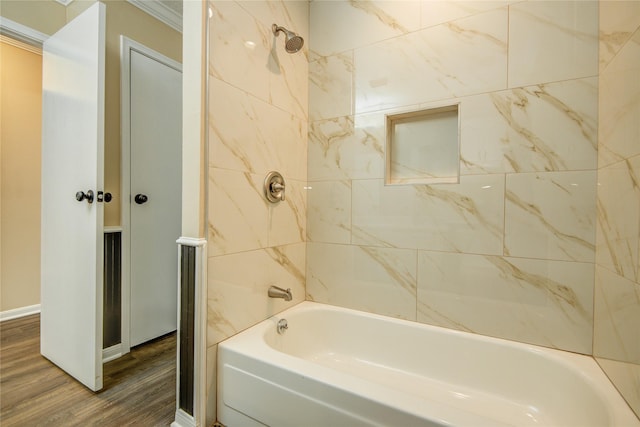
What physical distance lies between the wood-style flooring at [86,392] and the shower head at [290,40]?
2.00 metres

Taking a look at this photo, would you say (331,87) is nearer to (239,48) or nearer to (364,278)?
(239,48)

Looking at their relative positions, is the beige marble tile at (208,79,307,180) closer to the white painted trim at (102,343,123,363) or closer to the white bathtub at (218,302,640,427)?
the white bathtub at (218,302,640,427)

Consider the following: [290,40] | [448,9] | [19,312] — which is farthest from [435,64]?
[19,312]

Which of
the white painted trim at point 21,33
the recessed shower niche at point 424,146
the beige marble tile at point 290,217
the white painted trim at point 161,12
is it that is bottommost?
the beige marble tile at point 290,217

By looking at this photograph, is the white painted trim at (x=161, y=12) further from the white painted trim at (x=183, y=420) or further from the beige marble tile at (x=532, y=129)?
the white painted trim at (x=183, y=420)

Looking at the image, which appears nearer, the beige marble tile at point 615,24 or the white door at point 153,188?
the beige marble tile at point 615,24

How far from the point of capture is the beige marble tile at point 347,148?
1649 mm

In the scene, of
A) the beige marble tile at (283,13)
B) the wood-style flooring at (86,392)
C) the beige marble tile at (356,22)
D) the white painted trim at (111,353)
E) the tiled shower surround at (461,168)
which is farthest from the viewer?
the white painted trim at (111,353)

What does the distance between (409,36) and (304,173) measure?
0.98m

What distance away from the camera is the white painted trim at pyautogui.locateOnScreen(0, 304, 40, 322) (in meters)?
2.50

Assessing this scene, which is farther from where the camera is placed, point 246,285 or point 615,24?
point 246,285

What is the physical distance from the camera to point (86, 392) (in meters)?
1.53

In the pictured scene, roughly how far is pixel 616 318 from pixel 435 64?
4.40ft

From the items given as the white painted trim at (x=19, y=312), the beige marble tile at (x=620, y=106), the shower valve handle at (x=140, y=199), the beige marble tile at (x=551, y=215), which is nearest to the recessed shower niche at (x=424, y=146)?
the beige marble tile at (x=551, y=215)
